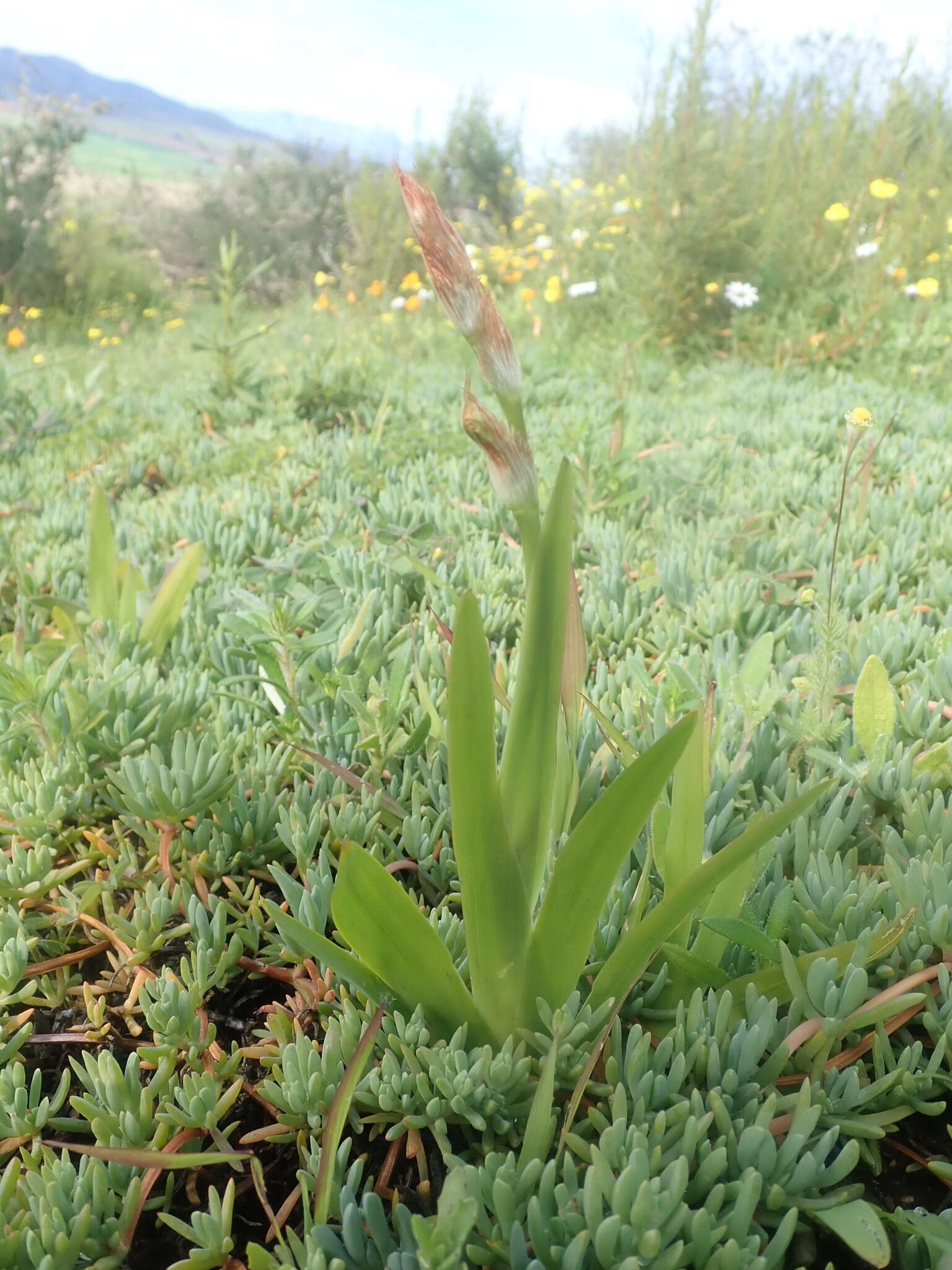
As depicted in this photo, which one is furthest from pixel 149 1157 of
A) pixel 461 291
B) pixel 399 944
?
pixel 461 291

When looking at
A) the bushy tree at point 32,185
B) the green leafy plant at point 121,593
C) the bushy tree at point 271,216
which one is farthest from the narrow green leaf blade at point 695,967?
the bushy tree at point 271,216

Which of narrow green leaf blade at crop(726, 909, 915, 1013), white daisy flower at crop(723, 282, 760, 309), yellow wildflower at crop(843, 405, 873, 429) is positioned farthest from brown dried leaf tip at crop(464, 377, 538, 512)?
white daisy flower at crop(723, 282, 760, 309)

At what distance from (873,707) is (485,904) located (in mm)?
805

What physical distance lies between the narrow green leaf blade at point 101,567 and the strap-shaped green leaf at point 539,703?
1288 mm

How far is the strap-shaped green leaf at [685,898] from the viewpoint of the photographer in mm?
759

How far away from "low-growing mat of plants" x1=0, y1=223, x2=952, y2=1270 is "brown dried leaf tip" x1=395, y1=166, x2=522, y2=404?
1.3 inches

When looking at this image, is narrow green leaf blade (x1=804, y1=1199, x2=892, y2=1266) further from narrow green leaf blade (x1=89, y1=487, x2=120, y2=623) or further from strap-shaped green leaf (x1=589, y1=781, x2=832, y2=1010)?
narrow green leaf blade (x1=89, y1=487, x2=120, y2=623)

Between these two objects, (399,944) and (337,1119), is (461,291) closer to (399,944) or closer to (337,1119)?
(399,944)

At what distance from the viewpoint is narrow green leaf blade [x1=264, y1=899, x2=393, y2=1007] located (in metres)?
0.82

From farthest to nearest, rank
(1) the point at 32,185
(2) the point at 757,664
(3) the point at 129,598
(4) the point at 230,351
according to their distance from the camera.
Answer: (1) the point at 32,185 → (4) the point at 230,351 → (3) the point at 129,598 → (2) the point at 757,664

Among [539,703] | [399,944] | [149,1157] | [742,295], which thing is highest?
[742,295]

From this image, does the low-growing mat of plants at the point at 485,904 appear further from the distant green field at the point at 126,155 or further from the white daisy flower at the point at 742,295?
the distant green field at the point at 126,155

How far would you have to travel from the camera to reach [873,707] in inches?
51.9

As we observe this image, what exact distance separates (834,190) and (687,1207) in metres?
5.98
